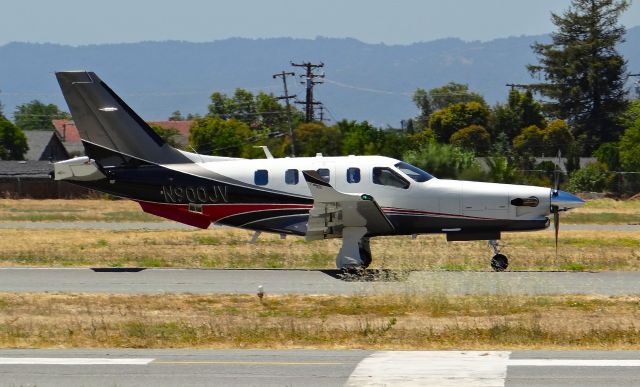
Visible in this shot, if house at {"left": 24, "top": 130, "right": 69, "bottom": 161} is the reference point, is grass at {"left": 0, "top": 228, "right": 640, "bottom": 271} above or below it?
below

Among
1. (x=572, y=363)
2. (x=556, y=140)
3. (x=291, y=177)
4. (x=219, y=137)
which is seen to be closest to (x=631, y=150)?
(x=556, y=140)

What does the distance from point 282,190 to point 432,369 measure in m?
11.2

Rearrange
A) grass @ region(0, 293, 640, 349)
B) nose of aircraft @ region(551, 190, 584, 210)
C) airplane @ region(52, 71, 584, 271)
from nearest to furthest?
grass @ region(0, 293, 640, 349), nose of aircraft @ region(551, 190, 584, 210), airplane @ region(52, 71, 584, 271)

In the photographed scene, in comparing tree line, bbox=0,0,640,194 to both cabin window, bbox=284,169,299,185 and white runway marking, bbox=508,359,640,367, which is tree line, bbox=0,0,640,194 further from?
white runway marking, bbox=508,359,640,367

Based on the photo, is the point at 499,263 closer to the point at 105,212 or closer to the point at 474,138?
the point at 105,212

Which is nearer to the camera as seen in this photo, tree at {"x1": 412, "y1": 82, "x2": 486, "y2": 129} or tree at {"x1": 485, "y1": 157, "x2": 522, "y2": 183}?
tree at {"x1": 485, "y1": 157, "x2": 522, "y2": 183}

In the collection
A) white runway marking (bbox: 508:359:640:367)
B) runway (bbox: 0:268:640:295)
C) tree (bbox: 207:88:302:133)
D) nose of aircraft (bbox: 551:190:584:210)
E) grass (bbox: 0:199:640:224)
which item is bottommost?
white runway marking (bbox: 508:359:640:367)

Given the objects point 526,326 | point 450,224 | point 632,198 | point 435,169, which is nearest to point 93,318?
point 526,326

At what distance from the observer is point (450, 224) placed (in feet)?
78.1

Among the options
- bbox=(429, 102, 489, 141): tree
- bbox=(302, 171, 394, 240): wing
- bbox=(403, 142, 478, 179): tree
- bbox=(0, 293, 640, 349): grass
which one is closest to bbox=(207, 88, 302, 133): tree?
bbox=(429, 102, 489, 141): tree

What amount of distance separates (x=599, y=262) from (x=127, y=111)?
10.6 metres

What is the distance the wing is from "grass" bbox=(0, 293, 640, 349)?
3.08m

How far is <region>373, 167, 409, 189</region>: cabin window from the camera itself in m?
23.7

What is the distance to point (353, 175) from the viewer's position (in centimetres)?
2373
